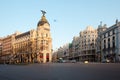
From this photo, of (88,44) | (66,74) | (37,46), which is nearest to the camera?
(66,74)

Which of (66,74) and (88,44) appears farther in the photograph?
(88,44)

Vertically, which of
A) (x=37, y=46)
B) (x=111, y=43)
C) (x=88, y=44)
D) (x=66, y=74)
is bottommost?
(x=66, y=74)

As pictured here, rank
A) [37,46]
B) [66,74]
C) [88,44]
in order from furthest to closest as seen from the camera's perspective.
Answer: [88,44] → [37,46] → [66,74]

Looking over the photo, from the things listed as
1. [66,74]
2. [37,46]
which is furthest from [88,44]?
[66,74]

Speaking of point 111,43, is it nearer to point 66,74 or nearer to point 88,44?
point 88,44

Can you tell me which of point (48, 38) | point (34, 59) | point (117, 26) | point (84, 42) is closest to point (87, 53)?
point (84, 42)

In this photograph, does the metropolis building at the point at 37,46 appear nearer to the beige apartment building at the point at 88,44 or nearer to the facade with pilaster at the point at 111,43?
the facade with pilaster at the point at 111,43

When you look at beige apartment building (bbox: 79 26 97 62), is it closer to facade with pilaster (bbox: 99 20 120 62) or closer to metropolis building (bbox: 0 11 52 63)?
facade with pilaster (bbox: 99 20 120 62)

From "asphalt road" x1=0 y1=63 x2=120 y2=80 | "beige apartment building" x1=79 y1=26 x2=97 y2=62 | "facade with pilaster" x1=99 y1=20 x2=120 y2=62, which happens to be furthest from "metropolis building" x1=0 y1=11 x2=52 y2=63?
"asphalt road" x1=0 y1=63 x2=120 y2=80

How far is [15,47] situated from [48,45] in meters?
41.8

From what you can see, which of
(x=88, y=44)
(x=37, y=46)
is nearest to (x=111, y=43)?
(x=37, y=46)

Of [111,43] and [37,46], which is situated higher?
[111,43]

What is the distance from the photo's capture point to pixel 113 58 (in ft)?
404

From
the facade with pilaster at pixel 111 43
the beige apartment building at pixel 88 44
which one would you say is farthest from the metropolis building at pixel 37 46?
the beige apartment building at pixel 88 44
